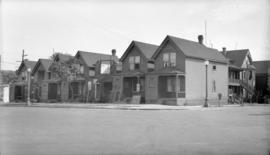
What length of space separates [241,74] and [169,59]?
20412 millimetres

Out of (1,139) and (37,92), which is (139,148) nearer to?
(1,139)

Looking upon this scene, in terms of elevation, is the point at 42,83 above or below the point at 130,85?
above

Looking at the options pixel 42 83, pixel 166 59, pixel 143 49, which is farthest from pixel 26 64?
Answer: pixel 166 59

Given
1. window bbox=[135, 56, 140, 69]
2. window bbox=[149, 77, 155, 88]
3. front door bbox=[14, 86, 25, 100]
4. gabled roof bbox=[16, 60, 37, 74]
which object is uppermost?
gabled roof bbox=[16, 60, 37, 74]

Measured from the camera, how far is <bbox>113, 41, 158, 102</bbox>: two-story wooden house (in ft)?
142

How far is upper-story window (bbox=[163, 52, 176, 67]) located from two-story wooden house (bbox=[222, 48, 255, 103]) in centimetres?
1390

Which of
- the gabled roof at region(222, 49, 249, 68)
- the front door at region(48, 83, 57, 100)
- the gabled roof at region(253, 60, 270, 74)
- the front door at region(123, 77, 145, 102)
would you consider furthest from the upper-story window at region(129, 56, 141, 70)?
the gabled roof at region(253, 60, 270, 74)

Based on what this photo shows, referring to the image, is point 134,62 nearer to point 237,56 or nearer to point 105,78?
point 105,78

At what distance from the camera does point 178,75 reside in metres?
39.2

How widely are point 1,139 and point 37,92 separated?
49.0m

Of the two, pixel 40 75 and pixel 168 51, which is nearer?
pixel 168 51

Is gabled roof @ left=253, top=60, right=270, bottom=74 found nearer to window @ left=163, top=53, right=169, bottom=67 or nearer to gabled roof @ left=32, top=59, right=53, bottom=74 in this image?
window @ left=163, top=53, right=169, bottom=67

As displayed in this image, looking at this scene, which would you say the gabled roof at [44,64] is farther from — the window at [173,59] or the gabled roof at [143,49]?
the window at [173,59]

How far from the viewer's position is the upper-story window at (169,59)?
4072 cm
